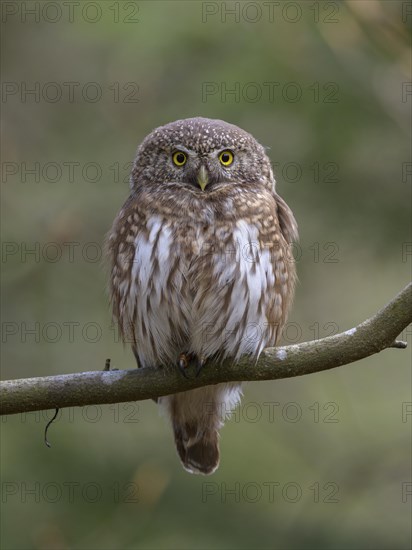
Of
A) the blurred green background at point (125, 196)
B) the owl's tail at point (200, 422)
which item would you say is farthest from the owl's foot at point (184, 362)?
the blurred green background at point (125, 196)

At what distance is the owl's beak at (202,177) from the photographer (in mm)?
4750

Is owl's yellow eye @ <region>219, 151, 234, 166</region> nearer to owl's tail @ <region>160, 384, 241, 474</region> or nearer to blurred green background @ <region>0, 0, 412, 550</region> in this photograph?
owl's tail @ <region>160, 384, 241, 474</region>

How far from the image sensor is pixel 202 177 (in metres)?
4.77

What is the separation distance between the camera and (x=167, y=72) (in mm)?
6812

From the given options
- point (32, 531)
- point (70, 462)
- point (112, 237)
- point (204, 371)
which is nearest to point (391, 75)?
point (112, 237)

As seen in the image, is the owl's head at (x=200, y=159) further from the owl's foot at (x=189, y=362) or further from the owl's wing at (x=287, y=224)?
the owl's foot at (x=189, y=362)

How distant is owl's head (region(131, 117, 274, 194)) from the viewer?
15.9 ft

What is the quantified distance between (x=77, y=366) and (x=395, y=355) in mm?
3006

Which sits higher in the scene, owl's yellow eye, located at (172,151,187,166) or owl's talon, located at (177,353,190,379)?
owl's yellow eye, located at (172,151,187,166)

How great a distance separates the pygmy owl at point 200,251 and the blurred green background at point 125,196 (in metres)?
1.29

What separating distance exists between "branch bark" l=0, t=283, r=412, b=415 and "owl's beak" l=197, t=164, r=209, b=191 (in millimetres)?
1024

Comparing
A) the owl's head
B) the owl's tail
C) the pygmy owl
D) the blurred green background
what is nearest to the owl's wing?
the pygmy owl

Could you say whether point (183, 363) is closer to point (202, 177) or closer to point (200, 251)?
point (200, 251)

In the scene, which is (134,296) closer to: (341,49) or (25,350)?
(25,350)
